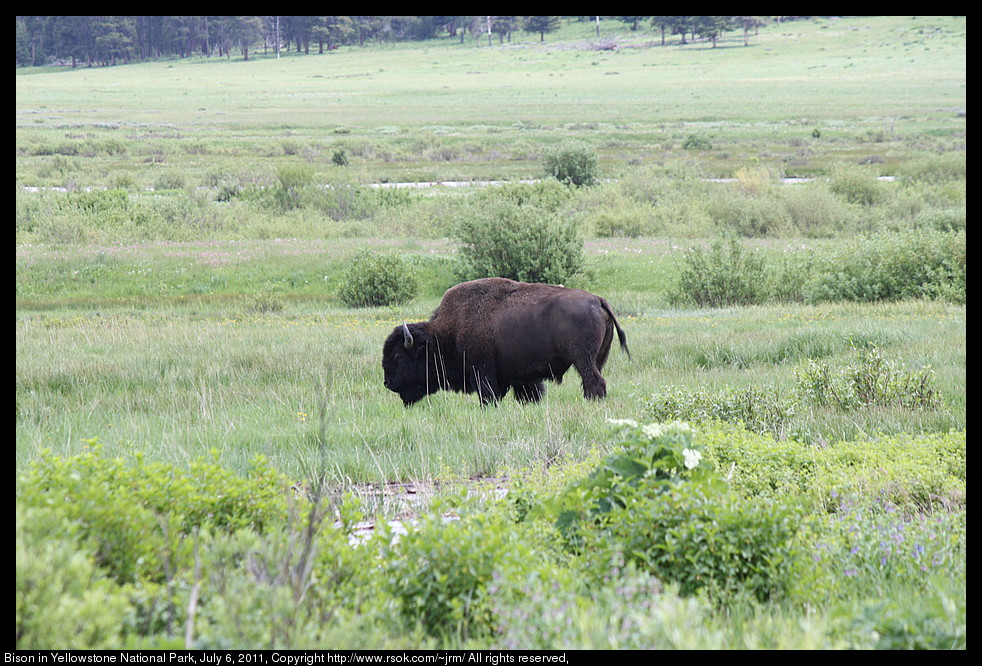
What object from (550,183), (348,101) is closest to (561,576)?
(550,183)

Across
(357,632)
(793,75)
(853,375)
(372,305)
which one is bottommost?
(372,305)

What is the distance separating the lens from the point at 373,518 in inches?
231

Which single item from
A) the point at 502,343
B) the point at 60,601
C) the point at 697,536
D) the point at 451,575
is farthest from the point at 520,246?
the point at 60,601

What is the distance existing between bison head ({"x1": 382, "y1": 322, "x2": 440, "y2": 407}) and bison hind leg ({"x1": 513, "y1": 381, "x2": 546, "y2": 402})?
1.21 m

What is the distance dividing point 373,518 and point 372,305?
1522 cm

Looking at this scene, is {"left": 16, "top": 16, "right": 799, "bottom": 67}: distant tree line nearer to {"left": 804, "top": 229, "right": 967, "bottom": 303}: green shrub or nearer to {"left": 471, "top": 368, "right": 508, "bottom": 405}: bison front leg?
{"left": 804, "top": 229, "right": 967, "bottom": 303}: green shrub

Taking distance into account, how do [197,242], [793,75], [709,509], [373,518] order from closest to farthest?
[709,509], [373,518], [197,242], [793,75]

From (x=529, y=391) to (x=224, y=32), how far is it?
11767cm

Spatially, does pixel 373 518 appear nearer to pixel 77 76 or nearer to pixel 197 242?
pixel 197 242

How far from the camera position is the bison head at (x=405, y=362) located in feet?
33.4

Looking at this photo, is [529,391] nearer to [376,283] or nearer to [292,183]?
[376,283]

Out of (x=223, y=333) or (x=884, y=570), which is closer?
(x=884, y=570)

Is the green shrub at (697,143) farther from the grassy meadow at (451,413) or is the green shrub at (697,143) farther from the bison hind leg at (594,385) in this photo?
the bison hind leg at (594,385)

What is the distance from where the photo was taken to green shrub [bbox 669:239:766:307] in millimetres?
20531
